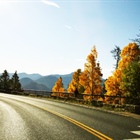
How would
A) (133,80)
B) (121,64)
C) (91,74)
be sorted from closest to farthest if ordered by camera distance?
(133,80)
(121,64)
(91,74)

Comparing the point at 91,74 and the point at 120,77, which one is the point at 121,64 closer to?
the point at 120,77

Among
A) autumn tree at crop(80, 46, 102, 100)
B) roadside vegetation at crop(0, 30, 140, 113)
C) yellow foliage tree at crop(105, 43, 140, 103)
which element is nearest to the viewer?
roadside vegetation at crop(0, 30, 140, 113)

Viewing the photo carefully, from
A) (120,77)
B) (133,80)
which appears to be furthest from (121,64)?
(133,80)

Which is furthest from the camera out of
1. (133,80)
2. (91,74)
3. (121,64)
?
(91,74)

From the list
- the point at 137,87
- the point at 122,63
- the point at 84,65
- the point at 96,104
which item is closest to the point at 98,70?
the point at 84,65

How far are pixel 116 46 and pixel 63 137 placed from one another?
56.7 meters

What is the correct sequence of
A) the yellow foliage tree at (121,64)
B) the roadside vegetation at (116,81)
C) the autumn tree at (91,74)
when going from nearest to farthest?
1. the roadside vegetation at (116,81)
2. the yellow foliage tree at (121,64)
3. the autumn tree at (91,74)

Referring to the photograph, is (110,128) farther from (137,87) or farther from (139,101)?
(137,87)

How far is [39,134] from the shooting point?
11.4 metres

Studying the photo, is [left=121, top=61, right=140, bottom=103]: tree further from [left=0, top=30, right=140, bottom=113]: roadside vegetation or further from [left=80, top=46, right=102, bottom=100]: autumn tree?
[left=80, top=46, right=102, bottom=100]: autumn tree

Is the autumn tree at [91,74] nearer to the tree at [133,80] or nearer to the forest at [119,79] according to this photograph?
the forest at [119,79]

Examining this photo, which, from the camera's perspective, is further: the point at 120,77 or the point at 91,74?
the point at 91,74

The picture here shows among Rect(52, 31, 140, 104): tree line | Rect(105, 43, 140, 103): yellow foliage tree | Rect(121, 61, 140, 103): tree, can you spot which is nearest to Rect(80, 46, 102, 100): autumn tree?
Rect(52, 31, 140, 104): tree line

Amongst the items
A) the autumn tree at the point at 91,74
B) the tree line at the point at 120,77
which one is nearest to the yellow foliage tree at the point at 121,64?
the tree line at the point at 120,77
